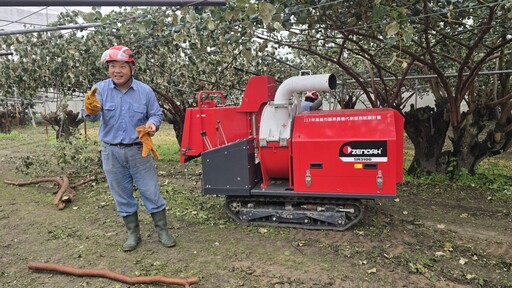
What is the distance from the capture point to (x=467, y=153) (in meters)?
7.10

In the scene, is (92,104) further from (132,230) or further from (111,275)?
(111,275)

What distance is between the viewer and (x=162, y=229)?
4281 millimetres

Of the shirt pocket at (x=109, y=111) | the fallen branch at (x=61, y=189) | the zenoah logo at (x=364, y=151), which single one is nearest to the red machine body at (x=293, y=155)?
the zenoah logo at (x=364, y=151)

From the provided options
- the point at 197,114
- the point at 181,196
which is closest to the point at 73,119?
the point at 181,196

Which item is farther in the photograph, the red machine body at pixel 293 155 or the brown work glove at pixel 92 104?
the red machine body at pixel 293 155

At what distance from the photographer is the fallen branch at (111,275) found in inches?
135

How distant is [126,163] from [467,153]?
581 cm

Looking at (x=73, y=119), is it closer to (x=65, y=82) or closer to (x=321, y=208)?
(x=65, y=82)

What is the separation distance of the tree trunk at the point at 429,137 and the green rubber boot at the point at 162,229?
5.01 meters

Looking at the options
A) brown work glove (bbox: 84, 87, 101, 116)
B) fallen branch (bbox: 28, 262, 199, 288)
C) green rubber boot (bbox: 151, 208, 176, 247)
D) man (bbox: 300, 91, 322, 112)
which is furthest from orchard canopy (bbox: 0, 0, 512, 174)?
fallen branch (bbox: 28, 262, 199, 288)

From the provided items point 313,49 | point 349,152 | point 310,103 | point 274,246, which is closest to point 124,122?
point 274,246

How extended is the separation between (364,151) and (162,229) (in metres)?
2.23

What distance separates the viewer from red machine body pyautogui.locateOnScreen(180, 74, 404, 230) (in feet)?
13.7

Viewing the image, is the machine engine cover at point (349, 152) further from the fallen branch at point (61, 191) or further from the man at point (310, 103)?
the fallen branch at point (61, 191)
